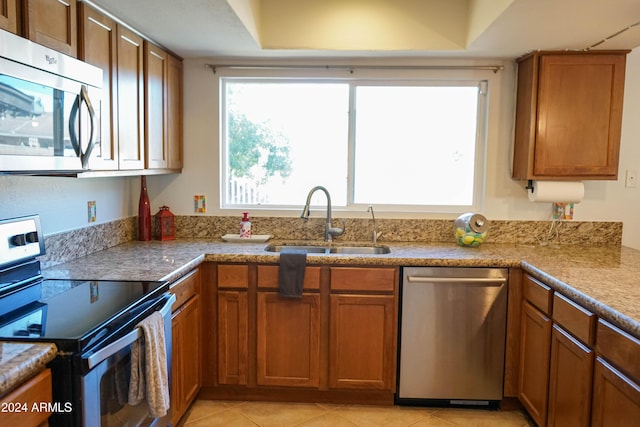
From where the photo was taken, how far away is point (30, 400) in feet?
3.75

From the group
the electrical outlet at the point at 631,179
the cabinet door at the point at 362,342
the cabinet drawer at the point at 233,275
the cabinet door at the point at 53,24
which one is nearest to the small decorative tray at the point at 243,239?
the cabinet drawer at the point at 233,275

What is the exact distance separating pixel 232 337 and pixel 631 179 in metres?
2.66

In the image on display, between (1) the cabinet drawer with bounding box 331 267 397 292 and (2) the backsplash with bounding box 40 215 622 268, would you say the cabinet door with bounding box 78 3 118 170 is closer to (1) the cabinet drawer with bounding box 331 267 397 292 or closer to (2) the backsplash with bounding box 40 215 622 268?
(2) the backsplash with bounding box 40 215 622 268

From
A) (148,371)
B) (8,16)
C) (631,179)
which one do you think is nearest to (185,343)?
(148,371)

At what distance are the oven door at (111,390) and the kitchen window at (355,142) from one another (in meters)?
1.70

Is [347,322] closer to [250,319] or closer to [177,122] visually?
[250,319]

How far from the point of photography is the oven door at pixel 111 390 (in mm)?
1314

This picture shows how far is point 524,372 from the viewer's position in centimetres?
247

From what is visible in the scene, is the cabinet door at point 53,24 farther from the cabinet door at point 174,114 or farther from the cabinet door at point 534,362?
the cabinet door at point 534,362

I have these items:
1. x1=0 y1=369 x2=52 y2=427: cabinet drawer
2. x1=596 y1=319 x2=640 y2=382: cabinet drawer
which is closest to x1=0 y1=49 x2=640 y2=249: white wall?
x1=596 y1=319 x2=640 y2=382: cabinet drawer

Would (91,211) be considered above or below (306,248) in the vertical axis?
above

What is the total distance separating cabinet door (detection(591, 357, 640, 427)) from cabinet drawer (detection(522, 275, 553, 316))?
0.45 m

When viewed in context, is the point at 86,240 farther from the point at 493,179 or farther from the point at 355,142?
the point at 493,179

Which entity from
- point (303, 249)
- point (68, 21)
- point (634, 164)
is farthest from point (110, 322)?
point (634, 164)
